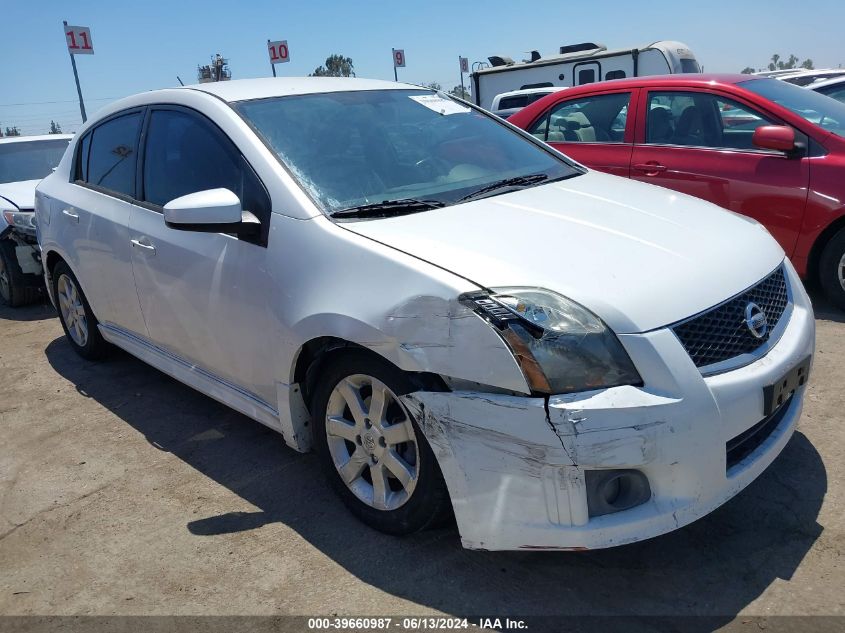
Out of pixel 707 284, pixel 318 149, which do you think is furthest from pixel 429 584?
pixel 318 149

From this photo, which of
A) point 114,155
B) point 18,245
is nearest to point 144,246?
point 114,155

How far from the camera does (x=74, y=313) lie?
5039 millimetres

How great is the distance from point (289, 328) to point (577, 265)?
3.66 feet

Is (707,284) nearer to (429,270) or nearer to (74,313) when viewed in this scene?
(429,270)

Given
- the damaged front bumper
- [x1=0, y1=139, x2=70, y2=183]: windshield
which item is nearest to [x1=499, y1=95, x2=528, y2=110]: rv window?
[x1=0, y1=139, x2=70, y2=183]: windshield

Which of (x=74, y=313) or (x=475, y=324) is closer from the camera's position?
(x=475, y=324)

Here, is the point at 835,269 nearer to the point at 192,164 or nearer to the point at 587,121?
the point at 587,121

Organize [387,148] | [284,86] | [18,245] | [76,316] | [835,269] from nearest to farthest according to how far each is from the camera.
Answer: [387,148] < [284,86] < [835,269] < [76,316] < [18,245]

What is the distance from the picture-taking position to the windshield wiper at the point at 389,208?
2846 millimetres

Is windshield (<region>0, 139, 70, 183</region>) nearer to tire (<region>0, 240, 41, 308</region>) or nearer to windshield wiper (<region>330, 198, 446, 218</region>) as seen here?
tire (<region>0, 240, 41, 308</region>)

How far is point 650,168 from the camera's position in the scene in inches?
223

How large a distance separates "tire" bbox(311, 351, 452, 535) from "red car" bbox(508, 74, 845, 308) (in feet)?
11.8

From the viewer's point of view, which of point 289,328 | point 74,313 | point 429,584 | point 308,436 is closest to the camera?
point 429,584

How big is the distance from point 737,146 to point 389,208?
3.49 meters
